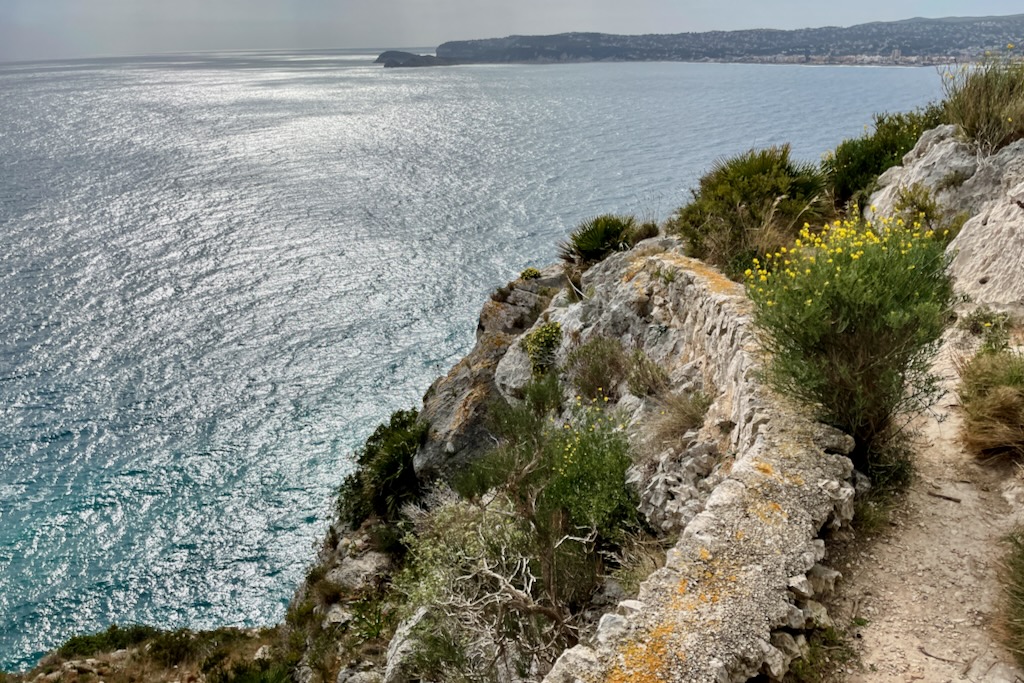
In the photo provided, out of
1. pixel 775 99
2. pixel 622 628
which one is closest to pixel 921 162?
pixel 622 628

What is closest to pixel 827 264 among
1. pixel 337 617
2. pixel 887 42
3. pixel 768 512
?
pixel 768 512

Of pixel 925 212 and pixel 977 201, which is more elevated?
pixel 977 201

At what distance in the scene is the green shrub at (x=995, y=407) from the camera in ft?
18.5

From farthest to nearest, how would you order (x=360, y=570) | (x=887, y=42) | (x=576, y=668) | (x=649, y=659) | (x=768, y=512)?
(x=887, y=42) < (x=360, y=570) < (x=768, y=512) < (x=576, y=668) < (x=649, y=659)

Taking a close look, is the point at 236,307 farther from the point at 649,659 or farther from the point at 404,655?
the point at 649,659

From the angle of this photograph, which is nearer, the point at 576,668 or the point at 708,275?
the point at 576,668

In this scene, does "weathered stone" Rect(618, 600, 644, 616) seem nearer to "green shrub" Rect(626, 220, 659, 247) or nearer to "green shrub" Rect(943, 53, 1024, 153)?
"green shrub" Rect(943, 53, 1024, 153)

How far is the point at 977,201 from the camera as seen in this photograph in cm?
1087

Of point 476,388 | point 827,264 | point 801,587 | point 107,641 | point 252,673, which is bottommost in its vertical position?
point 107,641

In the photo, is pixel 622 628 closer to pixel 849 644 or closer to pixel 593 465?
pixel 849 644

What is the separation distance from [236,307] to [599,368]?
25611mm

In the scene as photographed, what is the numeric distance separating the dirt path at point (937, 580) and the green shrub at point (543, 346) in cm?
836

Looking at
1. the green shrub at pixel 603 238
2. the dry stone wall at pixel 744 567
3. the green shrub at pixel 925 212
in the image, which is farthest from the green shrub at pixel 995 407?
the green shrub at pixel 603 238

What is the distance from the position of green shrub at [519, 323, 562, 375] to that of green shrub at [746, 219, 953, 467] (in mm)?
7928
